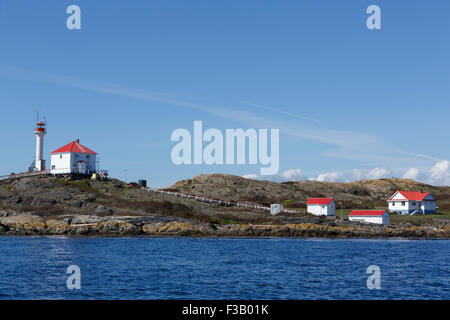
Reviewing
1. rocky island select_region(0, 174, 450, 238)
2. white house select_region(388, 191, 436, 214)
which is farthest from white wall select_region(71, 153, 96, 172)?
white house select_region(388, 191, 436, 214)

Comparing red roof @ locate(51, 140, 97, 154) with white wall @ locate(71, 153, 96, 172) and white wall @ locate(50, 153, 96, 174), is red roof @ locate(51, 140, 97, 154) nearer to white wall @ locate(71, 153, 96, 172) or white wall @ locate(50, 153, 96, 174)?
white wall @ locate(50, 153, 96, 174)

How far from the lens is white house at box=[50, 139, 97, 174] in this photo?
106188 millimetres

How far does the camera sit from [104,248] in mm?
60719

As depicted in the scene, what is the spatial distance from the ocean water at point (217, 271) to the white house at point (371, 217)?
25020 millimetres

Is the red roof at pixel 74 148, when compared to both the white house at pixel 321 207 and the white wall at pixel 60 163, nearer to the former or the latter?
the white wall at pixel 60 163

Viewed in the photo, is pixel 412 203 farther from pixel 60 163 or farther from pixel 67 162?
pixel 60 163

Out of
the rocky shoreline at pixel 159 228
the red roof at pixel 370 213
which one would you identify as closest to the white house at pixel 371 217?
the red roof at pixel 370 213

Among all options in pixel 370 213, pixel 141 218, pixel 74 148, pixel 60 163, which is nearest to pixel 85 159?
pixel 74 148

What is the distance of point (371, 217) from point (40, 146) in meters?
74.8

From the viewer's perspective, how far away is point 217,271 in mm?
42281

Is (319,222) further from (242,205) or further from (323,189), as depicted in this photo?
(323,189)

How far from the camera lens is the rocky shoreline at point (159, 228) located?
3223 inches

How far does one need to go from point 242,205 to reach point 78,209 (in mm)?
33477
